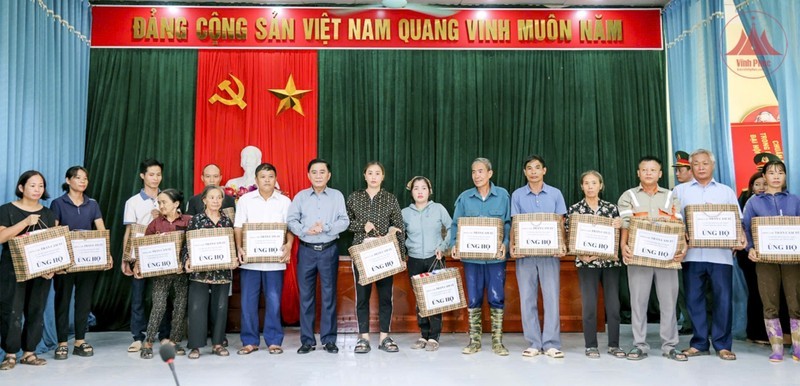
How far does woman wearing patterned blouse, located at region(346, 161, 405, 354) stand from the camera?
453 cm

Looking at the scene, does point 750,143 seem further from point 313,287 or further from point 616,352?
point 313,287

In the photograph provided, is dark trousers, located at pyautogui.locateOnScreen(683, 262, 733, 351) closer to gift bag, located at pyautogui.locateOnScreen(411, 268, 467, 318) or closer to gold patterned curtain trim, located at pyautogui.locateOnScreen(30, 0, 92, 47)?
gift bag, located at pyautogui.locateOnScreen(411, 268, 467, 318)

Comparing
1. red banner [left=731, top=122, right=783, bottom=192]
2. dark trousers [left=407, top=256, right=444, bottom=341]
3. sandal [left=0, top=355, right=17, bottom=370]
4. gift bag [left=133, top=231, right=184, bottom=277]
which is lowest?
sandal [left=0, top=355, right=17, bottom=370]

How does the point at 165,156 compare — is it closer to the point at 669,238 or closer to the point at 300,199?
the point at 300,199

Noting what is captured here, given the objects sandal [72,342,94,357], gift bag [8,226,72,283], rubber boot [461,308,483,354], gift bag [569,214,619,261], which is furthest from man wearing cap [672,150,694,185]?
sandal [72,342,94,357]

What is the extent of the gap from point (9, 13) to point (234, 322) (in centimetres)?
323

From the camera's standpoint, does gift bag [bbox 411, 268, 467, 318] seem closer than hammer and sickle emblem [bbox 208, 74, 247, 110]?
Yes

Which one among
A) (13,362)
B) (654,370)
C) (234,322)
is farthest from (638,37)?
(13,362)

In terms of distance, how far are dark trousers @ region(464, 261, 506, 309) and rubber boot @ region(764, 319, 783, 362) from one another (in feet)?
6.33

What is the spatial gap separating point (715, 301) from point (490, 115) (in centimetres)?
303

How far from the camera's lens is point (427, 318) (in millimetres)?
4789

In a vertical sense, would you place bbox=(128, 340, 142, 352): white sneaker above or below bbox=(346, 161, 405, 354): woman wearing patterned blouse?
below

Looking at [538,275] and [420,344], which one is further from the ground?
[538,275]

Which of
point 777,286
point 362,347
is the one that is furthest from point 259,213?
point 777,286
